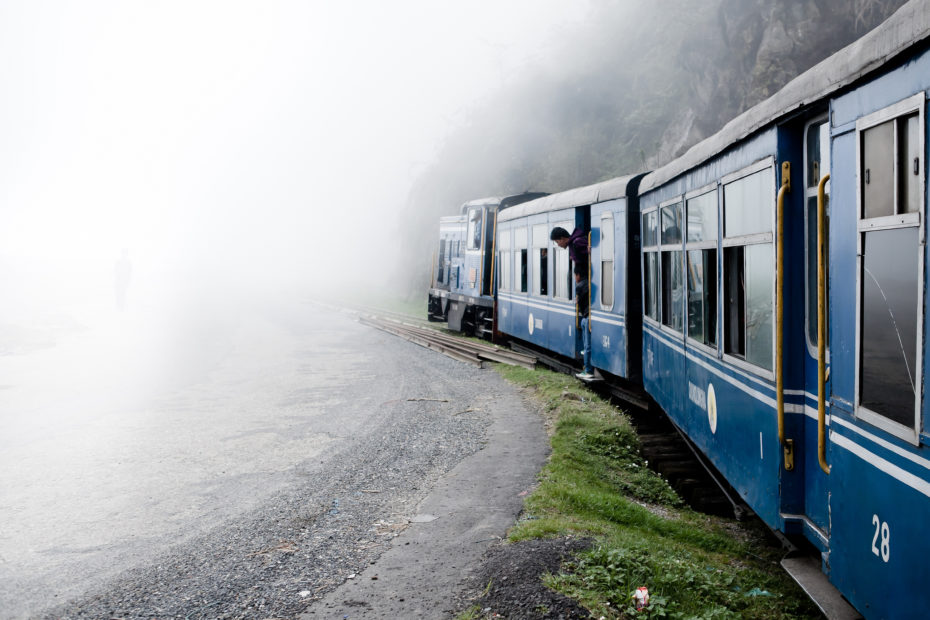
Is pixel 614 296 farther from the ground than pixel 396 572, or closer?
farther from the ground

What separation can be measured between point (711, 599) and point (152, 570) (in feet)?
12.7

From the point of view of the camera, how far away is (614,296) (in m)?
11.8

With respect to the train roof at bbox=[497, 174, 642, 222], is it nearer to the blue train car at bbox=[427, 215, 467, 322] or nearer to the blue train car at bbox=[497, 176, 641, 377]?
the blue train car at bbox=[497, 176, 641, 377]

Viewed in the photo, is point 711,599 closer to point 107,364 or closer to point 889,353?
point 889,353

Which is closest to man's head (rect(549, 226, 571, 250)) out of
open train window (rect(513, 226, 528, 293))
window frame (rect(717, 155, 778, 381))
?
open train window (rect(513, 226, 528, 293))

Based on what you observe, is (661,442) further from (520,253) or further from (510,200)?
(510,200)

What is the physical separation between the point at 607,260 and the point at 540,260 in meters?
3.95

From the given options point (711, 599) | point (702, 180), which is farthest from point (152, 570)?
point (702, 180)


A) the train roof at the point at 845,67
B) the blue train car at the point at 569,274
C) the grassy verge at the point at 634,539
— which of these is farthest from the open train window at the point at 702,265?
the blue train car at the point at 569,274

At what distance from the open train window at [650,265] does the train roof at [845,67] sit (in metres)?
3.12

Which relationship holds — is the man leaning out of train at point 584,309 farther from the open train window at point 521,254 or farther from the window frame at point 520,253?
the open train window at point 521,254

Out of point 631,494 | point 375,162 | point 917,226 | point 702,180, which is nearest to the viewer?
point 917,226

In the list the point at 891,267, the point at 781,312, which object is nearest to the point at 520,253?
the point at 781,312

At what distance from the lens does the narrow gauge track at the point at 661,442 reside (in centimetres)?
780
